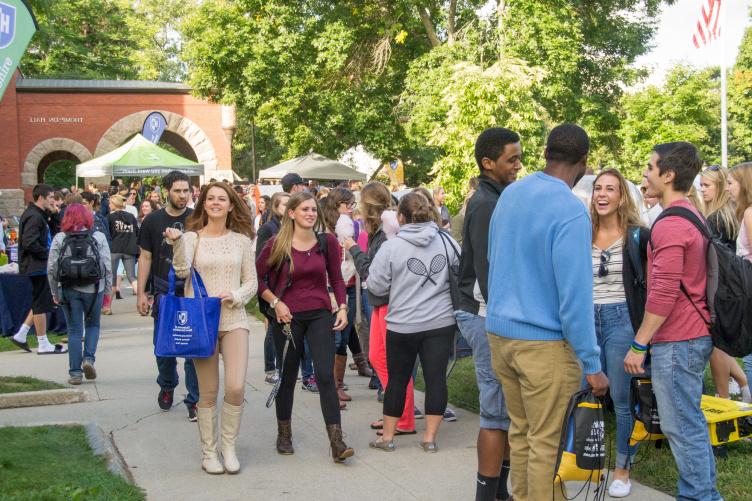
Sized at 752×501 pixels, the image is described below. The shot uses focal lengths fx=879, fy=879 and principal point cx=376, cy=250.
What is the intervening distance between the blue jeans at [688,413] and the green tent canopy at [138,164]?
17967 mm

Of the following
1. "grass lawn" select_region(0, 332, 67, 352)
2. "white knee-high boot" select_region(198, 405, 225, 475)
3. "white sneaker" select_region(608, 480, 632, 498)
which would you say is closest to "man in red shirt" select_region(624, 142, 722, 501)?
"white sneaker" select_region(608, 480, 632, 498)

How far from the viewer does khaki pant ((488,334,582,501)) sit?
3.87 metres

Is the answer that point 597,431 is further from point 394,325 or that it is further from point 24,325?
point 24,325

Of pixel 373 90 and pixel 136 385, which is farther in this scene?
pixel 373 90

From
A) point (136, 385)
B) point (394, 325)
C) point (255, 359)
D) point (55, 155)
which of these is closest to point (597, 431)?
point (394, 325)

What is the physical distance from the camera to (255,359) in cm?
1059

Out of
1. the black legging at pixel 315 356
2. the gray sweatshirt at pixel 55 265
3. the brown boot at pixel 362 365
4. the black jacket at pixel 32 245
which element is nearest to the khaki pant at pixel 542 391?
the black legging at pixel 315 356

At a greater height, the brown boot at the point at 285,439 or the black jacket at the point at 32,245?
the black jacket at the point at 32,245

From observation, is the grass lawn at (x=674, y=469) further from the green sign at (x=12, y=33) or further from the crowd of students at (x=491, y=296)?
the green sign at (x=12, y=33)

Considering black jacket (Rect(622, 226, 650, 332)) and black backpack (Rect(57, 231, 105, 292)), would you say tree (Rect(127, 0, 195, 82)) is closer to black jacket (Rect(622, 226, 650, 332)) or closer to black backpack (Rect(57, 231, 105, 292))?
black backpack (Rect(57, 231, 105, 292))

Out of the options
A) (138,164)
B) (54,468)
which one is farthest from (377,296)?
(138,164)

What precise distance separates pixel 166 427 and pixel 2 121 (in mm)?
35490

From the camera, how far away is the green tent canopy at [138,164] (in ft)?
70.7

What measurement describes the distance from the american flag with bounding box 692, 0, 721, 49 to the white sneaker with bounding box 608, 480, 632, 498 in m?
20.8
